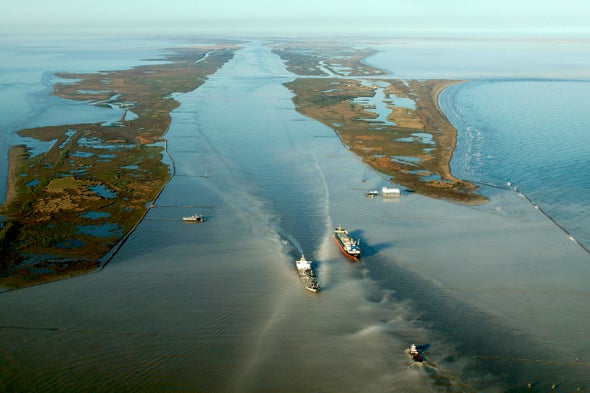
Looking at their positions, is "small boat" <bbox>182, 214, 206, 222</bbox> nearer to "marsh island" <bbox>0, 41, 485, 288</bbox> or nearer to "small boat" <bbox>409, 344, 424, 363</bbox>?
"marsh island" <bbox>0, 41, 485, 288</bbox>

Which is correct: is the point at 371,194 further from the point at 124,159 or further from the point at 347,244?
the point at 124,159

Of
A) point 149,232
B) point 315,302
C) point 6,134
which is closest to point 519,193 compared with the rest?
point 315,302

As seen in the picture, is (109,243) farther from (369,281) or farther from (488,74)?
(488,74)

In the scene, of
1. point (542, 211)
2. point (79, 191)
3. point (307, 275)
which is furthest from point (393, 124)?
point (307, 275)

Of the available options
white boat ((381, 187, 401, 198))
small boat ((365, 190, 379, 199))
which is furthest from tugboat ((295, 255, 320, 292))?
white boat ((381, 187, 401, 198))

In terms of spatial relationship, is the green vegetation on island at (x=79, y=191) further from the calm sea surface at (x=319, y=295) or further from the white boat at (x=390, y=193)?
the white boat at (x=390, y=193)
